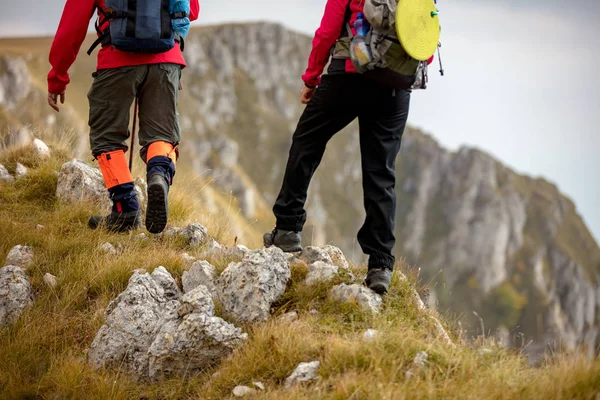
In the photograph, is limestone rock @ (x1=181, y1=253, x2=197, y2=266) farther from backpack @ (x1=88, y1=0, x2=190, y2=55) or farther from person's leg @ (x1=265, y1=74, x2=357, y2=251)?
backpack @ (x1=88, y1=0, x2=190, y2=55)

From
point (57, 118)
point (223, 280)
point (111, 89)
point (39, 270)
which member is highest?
point (111, 89)

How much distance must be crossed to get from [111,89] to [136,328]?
2.63 m

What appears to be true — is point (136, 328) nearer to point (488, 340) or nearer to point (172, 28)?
point (488, 340)

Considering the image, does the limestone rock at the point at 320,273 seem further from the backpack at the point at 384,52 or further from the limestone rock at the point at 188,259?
the backpack at the point at 384,52

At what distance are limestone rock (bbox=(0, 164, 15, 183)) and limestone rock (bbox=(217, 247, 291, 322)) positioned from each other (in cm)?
445

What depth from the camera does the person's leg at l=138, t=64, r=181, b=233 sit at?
567cm

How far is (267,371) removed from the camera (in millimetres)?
3639

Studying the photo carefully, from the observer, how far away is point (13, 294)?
15.1ft

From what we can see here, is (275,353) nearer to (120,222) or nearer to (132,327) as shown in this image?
(132,327)

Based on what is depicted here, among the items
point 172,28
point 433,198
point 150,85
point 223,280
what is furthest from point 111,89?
point 433,198

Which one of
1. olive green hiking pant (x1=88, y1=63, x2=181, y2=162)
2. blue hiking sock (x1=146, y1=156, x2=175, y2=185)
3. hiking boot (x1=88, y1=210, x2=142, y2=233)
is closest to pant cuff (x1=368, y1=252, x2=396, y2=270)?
blue hiking sock (x1=146, y1=156, x2=175, y2=185)

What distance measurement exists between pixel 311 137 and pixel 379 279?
4.73 feet

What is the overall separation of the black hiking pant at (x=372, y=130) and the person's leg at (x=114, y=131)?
190 cm

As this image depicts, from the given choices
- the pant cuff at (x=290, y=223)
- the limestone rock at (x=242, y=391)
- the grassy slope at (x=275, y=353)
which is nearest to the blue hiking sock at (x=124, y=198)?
the grassy slope at (x=275, y=353)
